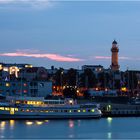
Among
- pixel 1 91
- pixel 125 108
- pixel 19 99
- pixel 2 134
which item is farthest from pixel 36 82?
pixel 2 134

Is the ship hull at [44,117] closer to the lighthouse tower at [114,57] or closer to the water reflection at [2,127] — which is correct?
the water reflection at [2,127]

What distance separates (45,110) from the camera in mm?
68688

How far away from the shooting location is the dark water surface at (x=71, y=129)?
5450 cm

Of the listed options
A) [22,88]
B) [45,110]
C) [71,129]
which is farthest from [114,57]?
[71,129]

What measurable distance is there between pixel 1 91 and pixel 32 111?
2519 cm

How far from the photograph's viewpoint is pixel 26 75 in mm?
112562

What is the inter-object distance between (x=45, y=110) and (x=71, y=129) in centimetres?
947

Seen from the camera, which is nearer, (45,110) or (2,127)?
(2,127)

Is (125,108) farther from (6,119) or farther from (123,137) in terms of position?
(123,137)

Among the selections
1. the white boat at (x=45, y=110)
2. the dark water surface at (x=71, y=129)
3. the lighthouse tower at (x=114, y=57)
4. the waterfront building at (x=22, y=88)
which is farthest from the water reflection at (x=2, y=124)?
the lighthouse tower at (x=114, y=57)

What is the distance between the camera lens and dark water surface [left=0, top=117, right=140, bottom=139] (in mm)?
54500

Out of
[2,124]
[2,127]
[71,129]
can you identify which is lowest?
[71,129]

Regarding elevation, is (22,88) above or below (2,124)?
above

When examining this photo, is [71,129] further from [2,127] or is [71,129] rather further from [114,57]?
[114,57]
